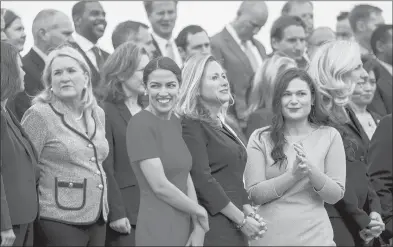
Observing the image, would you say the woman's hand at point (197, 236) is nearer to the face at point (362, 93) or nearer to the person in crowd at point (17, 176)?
the person in crowd at point (17, 176)

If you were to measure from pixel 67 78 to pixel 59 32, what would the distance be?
1713 mm

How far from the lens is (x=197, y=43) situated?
24.8 feet

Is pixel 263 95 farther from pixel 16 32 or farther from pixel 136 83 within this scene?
pixel 16 32

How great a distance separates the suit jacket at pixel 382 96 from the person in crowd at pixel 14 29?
121 inches

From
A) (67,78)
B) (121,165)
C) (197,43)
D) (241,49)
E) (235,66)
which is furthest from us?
(241,49)

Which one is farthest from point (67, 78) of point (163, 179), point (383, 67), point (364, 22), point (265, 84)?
point (364, 22)

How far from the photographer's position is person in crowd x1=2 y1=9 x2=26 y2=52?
6730mm

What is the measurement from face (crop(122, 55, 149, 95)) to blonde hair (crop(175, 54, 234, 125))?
26.2 inches

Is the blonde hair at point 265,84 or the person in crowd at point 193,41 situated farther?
the person in crowd at point 193,41

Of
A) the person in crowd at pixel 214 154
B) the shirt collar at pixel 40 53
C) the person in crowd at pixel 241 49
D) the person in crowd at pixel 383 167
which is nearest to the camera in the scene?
the person in crowd at pixel 214 154

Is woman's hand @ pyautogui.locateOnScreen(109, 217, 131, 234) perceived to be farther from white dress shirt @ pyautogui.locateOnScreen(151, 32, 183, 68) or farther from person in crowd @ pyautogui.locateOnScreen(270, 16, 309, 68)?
person in crowd @ pyautogui.locateOnScreen(270, 16, 309, 68)

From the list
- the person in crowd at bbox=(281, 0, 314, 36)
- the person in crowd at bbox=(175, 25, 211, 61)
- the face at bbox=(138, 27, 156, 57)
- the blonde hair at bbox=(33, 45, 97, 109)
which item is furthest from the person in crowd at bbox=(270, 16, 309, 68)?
the blonde hair at bbox=(33, 45, 97, 109)

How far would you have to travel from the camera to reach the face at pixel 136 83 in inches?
227

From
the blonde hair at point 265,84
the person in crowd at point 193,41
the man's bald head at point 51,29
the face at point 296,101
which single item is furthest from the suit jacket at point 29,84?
the face at point 296,101
